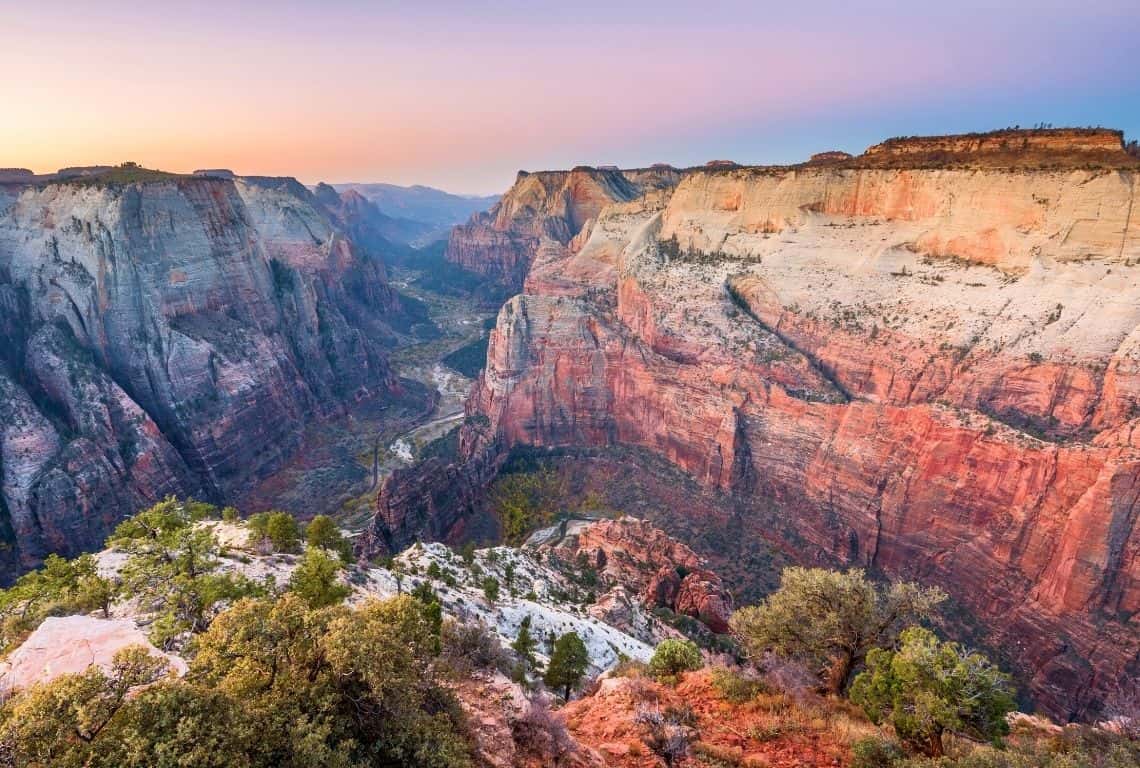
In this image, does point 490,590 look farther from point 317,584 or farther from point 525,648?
point 317,584

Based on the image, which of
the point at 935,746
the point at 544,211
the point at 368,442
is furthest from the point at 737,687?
the point at 544,211

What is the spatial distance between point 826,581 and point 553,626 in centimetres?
1891

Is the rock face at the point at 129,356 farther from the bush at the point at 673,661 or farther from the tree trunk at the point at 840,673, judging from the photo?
the tree trunk at the point at 840,673

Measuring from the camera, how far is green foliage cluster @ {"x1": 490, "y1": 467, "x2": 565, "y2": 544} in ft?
208

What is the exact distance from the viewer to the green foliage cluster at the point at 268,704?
970 centimetres

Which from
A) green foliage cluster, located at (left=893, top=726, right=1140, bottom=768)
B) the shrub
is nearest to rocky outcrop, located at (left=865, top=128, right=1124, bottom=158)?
green foliage cluster, located at (left=893, top=726, right=1140, bottom=768)

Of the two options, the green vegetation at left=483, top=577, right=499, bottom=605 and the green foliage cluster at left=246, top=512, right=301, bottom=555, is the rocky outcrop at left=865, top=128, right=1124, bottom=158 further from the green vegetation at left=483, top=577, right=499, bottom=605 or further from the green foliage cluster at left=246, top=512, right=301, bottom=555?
the green foliage cluster at left=246, top=512, right=301, bottom=555

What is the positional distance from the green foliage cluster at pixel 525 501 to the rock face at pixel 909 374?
5.62 meters

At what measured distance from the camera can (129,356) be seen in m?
65.6

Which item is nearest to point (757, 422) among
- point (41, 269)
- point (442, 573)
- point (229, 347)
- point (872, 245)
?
point (872, 245)

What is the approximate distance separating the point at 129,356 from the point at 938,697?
269 feet

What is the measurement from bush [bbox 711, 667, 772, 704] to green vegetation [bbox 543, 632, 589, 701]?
834 cm

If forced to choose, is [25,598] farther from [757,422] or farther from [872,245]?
[872,245]

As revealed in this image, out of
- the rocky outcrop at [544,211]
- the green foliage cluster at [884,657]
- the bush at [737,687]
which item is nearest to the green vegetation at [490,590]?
the green foliage cluster at [884,657]
